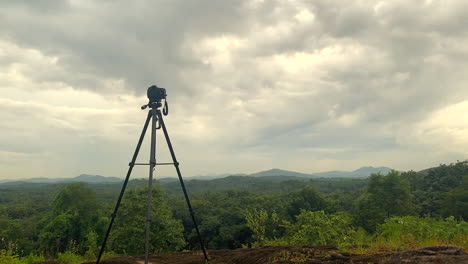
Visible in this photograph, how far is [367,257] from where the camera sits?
246 inches

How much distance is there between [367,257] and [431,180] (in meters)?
57.8

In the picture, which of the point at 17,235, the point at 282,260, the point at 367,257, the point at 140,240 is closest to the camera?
the point at 367,257

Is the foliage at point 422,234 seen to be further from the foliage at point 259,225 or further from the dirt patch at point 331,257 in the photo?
the foliage at point 259,225

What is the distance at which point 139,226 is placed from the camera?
84.2 feet

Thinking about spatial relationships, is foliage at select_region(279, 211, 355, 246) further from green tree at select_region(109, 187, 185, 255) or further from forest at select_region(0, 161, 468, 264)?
green tree at select_region(109, 187, 185, 255)

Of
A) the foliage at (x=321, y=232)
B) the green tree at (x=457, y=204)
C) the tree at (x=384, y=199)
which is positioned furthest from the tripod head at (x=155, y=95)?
the green tree at (x=457, y=204)

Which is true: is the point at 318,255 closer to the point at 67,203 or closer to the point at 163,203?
the point at 163,203

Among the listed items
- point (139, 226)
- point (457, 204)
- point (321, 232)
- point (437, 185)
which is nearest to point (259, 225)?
point (321, 232)

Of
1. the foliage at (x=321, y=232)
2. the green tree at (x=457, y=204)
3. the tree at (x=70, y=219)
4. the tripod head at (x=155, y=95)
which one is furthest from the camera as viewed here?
Answer: the tree at (x=70, y=219)

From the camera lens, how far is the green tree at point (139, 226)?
2555 cm

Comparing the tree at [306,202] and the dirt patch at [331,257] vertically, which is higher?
the dirt patch at [331,257]

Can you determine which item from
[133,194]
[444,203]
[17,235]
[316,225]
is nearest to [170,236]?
[133,194]

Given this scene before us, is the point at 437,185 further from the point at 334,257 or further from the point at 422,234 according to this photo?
the point at 334,257

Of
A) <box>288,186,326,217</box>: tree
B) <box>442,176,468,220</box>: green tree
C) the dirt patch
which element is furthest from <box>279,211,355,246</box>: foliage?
<box>288,186,326,217</box>: tree
